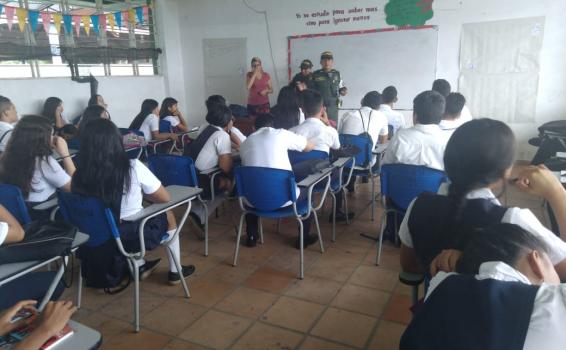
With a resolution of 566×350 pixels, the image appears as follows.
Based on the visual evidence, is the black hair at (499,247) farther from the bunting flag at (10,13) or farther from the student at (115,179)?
the bunting flag at (10,13)

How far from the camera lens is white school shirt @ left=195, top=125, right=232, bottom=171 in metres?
3.05

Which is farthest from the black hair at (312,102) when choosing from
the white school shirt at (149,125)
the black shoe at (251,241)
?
the white school shirt at (149,125)

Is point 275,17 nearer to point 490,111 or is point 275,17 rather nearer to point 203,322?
point 490,111

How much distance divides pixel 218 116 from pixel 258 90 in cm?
353

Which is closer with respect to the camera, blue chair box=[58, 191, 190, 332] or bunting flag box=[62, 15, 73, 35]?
blue chair box=[58, 191, 190, 332]

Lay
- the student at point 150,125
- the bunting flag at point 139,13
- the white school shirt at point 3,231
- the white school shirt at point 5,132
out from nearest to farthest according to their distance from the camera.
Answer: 1. the white school shirt at point 3,231
2. the white school shirt at point 5,132
3. the student at point 150,125
4. the bunting flag at point 139,13

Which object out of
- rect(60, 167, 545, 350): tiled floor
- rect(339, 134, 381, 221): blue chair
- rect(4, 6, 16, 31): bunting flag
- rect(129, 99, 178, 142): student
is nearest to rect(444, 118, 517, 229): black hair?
rect(60, 167, 545, 350): tiled floor

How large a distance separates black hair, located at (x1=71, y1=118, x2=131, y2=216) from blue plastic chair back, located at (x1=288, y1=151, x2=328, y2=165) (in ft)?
4.30

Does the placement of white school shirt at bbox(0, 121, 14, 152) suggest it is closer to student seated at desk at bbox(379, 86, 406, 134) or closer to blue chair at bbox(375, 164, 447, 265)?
blue chair at bbox(375, 164, 447, 265)

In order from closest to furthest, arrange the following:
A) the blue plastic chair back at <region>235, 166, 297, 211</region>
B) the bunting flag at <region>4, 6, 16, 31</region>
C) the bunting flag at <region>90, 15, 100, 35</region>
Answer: the blue plastic chair back at <region>235, 166, 297, 211</region>, the bunting flag at <region>4, 6, 16, 31</region>, the bunting flag at <region>90, 15, 100, 35</region>

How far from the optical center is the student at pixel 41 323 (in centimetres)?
100

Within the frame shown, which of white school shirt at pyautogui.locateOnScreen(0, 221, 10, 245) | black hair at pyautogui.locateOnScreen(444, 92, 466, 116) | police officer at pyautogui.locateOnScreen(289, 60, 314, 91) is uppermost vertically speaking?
police officer at pyautogui.locateOnScreen(289, 60, 314, 91)

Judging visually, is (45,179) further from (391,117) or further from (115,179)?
(391,117)

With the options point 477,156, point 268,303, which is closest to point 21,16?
point 268,303
